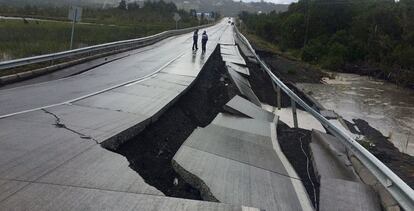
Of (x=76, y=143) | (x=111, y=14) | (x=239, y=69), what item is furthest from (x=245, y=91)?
(x=111, y=14)

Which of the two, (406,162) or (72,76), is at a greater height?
(72,76)

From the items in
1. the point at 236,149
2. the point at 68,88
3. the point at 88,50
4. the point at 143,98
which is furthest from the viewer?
the point at 88,50

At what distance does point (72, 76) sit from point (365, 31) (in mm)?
43633

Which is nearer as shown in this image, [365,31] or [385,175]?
[385,175]

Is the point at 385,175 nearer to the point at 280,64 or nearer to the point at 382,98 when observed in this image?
the point at 382,98

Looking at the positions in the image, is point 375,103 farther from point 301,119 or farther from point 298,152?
point 298,152

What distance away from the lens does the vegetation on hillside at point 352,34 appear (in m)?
44.8

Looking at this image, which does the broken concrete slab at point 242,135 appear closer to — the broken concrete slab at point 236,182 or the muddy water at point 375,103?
the broken concrete slab at point 236,182

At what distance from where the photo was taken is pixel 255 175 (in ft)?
23.9

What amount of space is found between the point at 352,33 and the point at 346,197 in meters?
52.3

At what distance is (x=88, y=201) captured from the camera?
5.11 meters

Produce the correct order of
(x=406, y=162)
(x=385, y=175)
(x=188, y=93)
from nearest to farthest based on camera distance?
(x=385, y=175), (x=406, y=162), (x=188, y=93)

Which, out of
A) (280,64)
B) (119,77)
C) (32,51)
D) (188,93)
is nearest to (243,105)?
(188,93)

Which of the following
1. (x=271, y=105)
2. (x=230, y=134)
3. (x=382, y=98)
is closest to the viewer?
(x=230, y=134)
